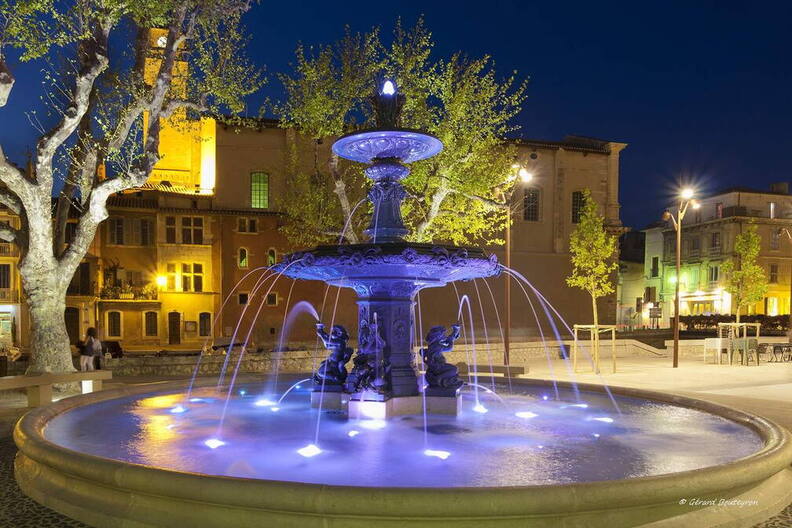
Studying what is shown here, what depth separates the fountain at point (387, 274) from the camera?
895 cm

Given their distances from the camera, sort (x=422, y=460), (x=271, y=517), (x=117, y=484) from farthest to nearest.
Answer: (x=422, y=460), (x=117, y=484), (x=271, y=517)

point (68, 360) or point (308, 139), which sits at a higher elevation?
point (308, 139)

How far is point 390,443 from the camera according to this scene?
7371 millimetres

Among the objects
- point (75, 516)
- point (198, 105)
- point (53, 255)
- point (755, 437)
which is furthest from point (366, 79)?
point (75, 516)

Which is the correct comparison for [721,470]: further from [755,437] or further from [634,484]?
[755,437]

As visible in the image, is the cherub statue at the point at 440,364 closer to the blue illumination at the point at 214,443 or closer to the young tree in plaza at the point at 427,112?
the blue illumination at the point at 214,443

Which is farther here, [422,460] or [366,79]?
[366,79]

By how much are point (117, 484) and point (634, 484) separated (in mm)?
3924

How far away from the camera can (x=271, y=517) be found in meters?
4.62

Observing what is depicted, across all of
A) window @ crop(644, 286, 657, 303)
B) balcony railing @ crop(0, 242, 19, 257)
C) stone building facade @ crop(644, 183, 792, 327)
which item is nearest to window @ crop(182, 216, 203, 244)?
balcony railing @ crop(0, 242, 19, 257)

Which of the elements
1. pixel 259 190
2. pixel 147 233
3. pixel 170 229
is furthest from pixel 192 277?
pixel 259 190

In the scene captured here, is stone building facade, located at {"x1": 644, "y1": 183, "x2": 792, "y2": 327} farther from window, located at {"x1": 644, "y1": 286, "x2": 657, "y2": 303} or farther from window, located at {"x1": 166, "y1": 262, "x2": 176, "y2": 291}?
window, located at {"x1": 166, "y1": 262, "x2": 176, "y2": 291}

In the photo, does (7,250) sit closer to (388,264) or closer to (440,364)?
(440,364)

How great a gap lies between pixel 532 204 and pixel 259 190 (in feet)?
58.7
